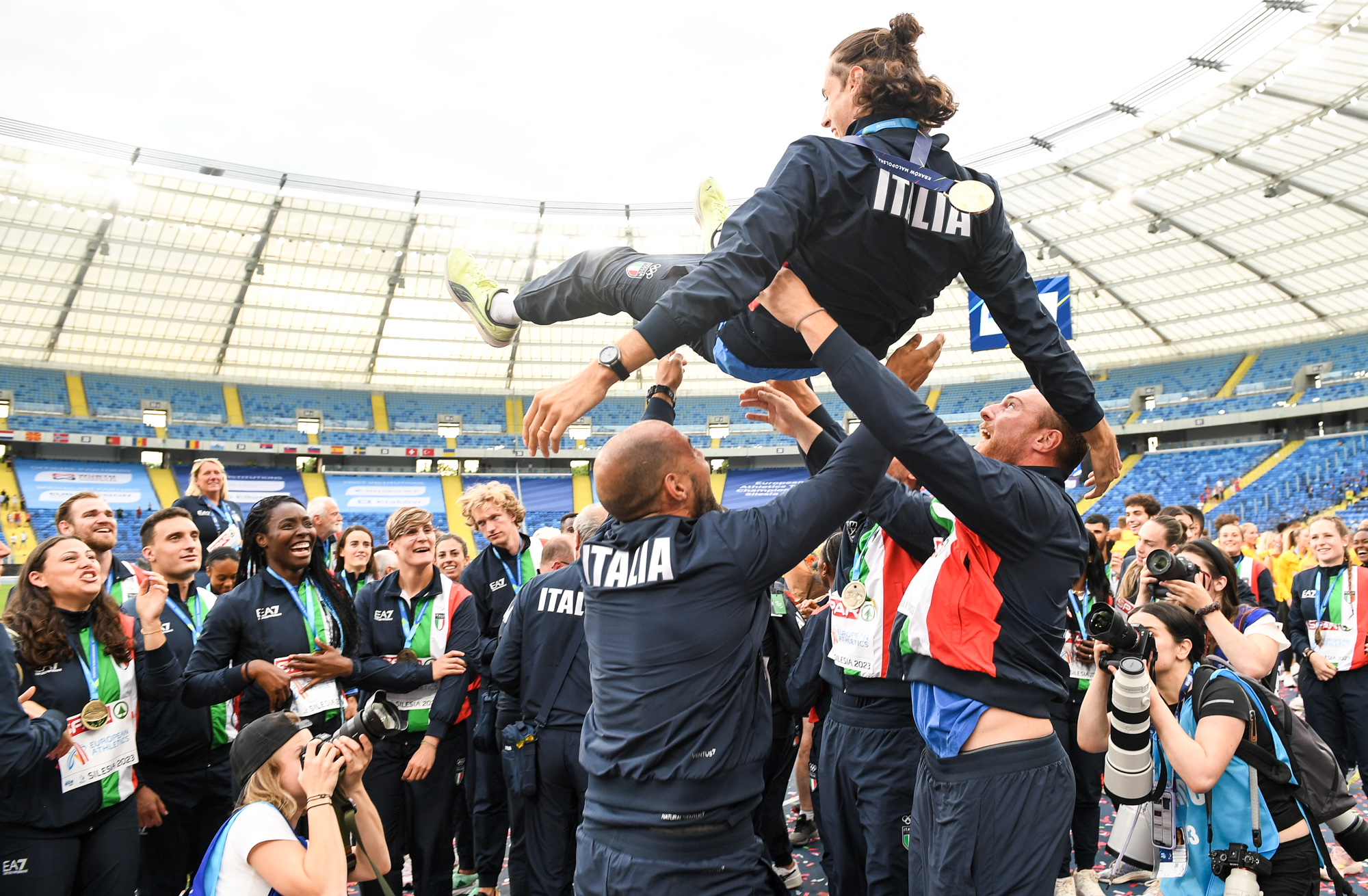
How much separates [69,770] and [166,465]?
30437 millimetres

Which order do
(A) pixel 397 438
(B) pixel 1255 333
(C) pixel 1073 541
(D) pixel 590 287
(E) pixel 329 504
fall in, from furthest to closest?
(A) pixel 397 438
(B) pixel 1255 333
(E) pixel 329 504
(D) pixel 590 287
(C) pixel 1073 541

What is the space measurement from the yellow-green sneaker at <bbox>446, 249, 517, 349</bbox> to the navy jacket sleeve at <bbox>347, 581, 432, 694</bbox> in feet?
5.51

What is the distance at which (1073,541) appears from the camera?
2.24 m

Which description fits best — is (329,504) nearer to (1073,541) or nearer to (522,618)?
(522,618)

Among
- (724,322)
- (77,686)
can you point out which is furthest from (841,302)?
(77,686)

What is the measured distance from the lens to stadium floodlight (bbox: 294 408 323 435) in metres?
29.9

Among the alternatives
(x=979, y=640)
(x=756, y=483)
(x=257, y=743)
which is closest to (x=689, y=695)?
(x=979, y=640)

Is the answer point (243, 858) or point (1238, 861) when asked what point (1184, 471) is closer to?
point (1238, 861)

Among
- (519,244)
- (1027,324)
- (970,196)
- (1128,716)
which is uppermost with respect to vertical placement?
(519,244)

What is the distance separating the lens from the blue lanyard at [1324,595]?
5.98 meters

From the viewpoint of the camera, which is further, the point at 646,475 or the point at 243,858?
the point at 243,858

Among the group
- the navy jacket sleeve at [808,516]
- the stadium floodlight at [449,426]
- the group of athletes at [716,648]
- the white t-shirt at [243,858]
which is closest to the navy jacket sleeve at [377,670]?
the group of athletes at [716,648]

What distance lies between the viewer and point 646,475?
2369mm

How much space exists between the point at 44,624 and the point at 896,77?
3758 millimetres
